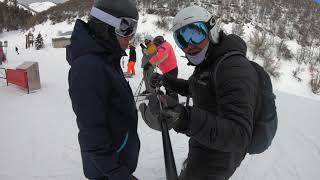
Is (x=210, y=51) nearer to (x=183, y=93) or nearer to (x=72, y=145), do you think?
(x=183, y=93)

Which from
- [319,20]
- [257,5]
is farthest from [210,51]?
[257,5]

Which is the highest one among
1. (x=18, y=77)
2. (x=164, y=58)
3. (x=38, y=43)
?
(x=164, y=58)

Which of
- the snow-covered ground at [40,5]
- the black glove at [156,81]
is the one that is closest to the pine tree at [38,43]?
the black glove at [156,81]

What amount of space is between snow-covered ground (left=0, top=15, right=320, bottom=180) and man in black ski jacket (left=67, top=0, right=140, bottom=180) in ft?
7.55

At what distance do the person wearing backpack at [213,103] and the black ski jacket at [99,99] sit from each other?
0.20 metres

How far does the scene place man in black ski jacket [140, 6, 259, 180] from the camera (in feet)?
5.68

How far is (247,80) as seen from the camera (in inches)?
73.8

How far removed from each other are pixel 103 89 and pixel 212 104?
692 mm

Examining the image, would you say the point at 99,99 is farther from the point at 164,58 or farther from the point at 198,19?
the point at 164,58

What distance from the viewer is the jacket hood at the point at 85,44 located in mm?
2117

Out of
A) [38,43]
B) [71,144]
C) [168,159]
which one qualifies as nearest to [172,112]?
[168,159]

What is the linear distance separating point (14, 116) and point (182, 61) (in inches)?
366

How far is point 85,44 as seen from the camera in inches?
83.7

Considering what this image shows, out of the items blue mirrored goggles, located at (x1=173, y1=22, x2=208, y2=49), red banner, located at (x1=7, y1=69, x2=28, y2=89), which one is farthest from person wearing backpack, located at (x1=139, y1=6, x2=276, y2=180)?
red banner, located at (x1=7, y1=69, x2=28, y2=89)
